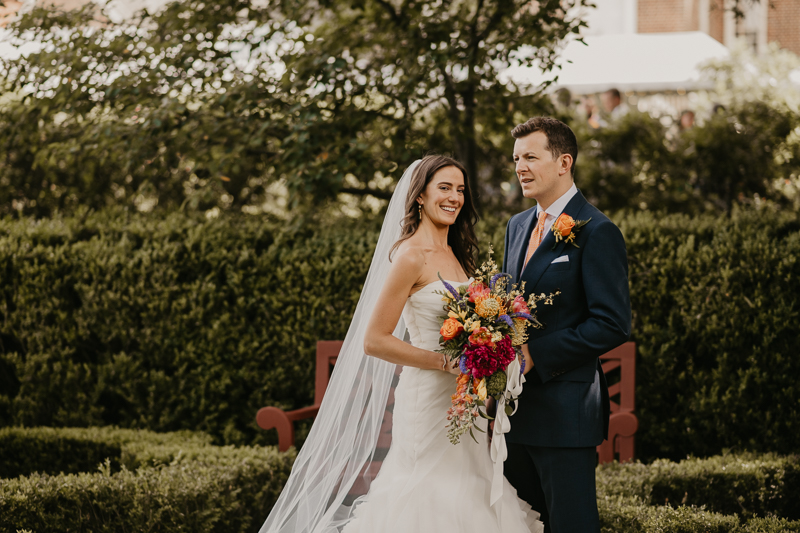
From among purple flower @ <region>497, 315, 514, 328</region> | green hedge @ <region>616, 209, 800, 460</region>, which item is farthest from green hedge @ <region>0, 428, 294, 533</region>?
green hedge @ <region>616, 209, 800, 460</region>

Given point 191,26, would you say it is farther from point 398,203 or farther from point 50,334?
point 398,203

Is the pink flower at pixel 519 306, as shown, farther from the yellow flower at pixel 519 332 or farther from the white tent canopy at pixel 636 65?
the white tent canopy at pixel 636 65

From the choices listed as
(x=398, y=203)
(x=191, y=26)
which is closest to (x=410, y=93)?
(x=191, y=26)

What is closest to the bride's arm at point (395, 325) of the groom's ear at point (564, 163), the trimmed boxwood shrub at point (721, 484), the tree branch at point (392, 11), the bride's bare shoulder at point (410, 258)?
the bride's bare shoulder at point (410, 258)

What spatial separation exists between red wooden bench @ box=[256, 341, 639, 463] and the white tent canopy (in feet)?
25.2

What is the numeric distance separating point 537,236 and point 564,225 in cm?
27

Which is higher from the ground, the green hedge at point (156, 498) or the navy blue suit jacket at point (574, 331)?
the navy blue suit jacket at point (574, 331)

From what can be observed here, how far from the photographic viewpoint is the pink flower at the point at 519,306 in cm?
280

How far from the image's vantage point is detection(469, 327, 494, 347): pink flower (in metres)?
2.73

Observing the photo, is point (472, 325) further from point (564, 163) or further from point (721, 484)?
point (721, 484)

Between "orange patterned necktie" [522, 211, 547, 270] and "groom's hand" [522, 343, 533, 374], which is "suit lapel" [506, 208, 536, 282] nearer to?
"orange patterned necktie" [522, 211, 547, 270]

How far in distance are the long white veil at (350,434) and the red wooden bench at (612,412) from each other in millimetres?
1165

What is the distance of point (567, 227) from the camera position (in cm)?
293

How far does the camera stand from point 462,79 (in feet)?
22.2
